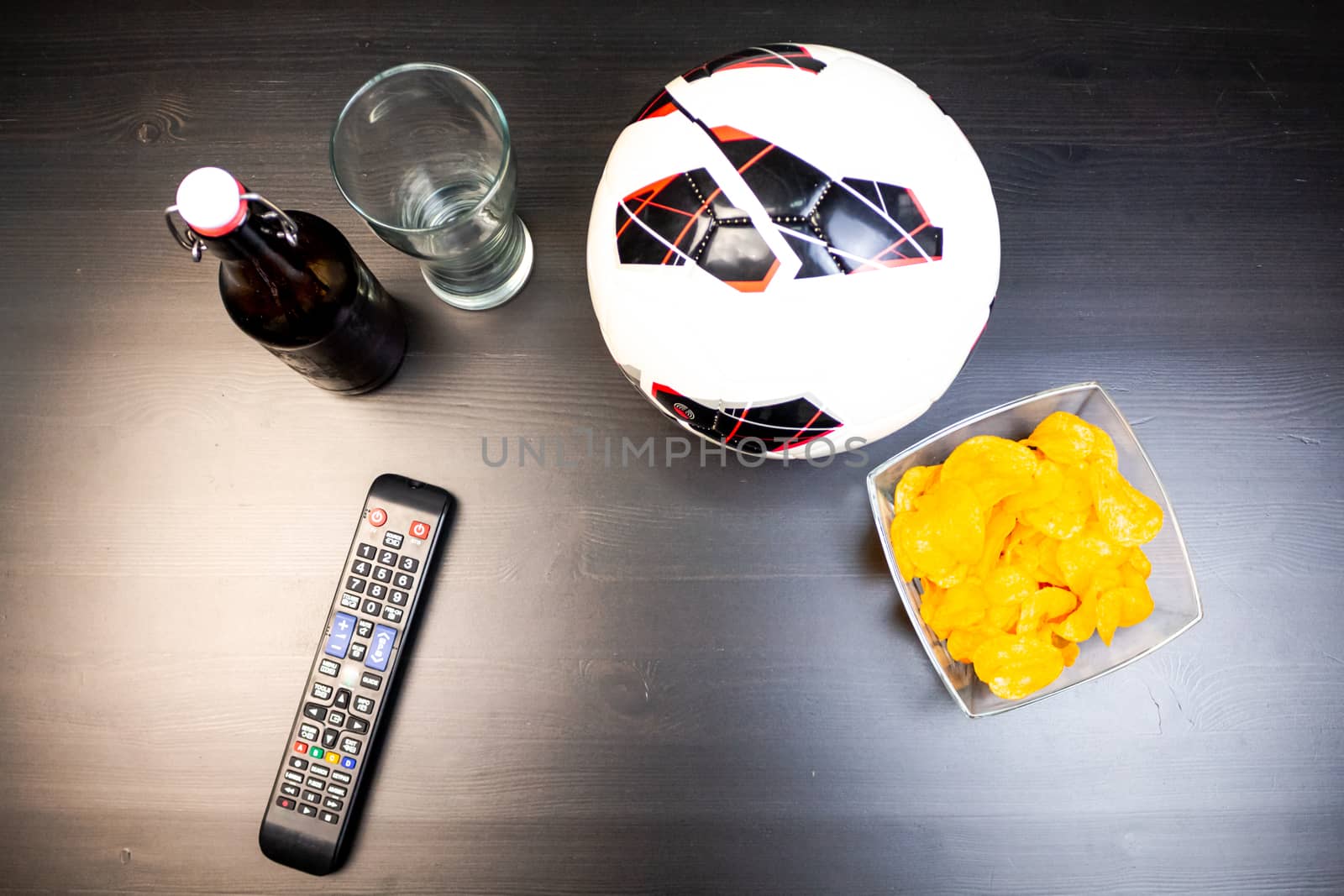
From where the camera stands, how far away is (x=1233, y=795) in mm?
641

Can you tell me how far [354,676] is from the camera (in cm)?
62

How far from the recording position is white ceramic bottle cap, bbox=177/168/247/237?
42cm

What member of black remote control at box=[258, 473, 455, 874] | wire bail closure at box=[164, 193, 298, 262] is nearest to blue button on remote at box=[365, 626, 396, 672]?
black remote control at box=[258, 473, 455, 874]

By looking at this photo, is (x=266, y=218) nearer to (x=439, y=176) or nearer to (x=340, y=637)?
(x=439, y=176)

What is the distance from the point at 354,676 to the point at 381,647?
1.2 inches

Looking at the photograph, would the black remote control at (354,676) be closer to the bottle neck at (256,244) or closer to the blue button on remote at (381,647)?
the blue button on remote at (381,647)

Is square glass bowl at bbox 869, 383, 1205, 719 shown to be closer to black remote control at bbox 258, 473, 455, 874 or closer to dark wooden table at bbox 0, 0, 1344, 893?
dark wooden table at bbox 0, 0, 1344, 893

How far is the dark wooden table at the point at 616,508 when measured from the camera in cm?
63

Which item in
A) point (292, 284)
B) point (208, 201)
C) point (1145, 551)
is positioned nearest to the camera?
point (208, 201)

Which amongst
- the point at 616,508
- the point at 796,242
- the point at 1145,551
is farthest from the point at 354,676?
the point at 1145,551

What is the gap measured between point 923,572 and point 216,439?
587 millimetres

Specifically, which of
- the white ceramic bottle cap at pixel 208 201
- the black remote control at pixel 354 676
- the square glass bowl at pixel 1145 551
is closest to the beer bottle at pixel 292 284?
the white ceramic bottle cap at pixel 208 201

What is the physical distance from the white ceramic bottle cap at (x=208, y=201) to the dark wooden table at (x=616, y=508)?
0.26 m

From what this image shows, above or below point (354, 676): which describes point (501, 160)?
above
